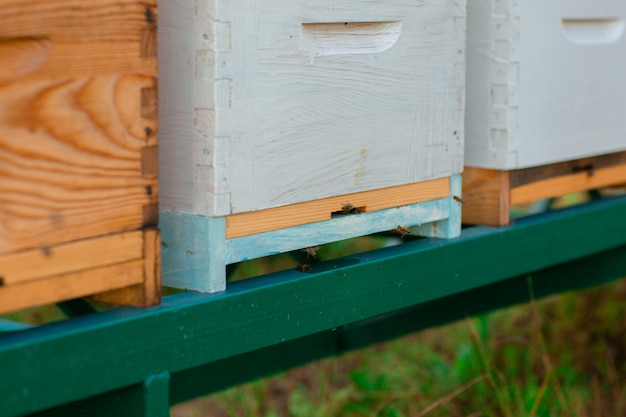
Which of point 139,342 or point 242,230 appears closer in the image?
point 139,342

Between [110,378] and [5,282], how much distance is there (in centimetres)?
23

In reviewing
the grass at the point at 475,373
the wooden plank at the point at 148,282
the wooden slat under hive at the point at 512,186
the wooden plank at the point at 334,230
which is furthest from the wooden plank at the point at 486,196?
the wooden plank at the point at 148,282

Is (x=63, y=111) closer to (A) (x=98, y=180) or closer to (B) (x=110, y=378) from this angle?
(A) (x=98, y=180)

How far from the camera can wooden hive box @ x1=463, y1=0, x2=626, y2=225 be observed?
6.80 ft

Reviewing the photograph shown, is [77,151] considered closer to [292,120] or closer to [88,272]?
[88,272]

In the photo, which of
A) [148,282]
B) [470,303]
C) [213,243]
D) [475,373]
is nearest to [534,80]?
[470,303]

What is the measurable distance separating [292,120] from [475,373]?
2.04m

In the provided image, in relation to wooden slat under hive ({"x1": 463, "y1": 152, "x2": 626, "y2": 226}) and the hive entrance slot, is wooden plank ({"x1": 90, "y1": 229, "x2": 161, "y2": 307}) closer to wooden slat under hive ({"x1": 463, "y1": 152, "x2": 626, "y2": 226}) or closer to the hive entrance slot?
the hive entrance slot

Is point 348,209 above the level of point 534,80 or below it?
below

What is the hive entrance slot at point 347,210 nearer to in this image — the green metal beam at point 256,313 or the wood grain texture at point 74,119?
the green metal beam at point 256,313

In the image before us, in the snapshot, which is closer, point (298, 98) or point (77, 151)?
point (77, 151)

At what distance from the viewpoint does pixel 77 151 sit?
1.30m

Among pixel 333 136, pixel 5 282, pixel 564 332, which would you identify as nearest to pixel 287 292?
pixel 333 136

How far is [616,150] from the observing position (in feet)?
7.97
